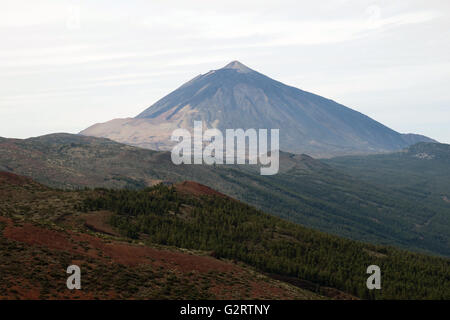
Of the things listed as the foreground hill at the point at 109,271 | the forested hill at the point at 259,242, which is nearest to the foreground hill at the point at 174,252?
the foreground hill at the point at 109,271

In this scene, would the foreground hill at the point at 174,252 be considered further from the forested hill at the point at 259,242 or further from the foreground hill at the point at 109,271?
the forested hill at the point at 259,242

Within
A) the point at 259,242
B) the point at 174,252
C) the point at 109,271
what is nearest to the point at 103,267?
the point at 109,271

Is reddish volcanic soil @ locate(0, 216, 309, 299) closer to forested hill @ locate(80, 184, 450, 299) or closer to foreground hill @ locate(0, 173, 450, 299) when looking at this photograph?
foreground hill @ locate(0, 173, 450, 299)

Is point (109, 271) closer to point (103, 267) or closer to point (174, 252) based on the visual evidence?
point (103, 267)

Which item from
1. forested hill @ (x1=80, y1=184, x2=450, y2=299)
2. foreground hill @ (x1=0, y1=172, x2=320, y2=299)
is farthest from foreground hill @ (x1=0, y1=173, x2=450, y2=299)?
forested hill @ (x1=80, y1=184, x2=450, y2=299)
